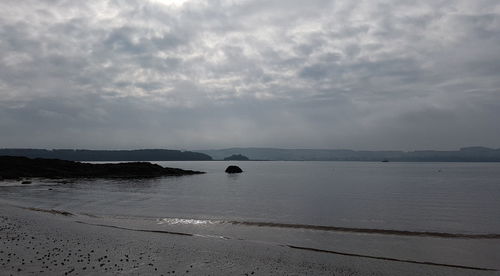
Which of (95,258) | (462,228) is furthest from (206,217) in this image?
(462,228)

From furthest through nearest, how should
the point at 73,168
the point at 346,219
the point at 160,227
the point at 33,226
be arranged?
1. the point at 73,168
2. the point at 346,219
3. the point at 160,227
4. the point at 33,226

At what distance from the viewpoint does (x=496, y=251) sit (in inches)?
819

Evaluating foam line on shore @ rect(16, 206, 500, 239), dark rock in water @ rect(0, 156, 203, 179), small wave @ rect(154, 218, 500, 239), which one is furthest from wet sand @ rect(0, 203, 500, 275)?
dark rock in water @ rect(0, 156, 203, 179)

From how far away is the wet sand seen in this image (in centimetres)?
1553

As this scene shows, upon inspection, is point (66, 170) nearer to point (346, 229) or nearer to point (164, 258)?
point (346, 229)

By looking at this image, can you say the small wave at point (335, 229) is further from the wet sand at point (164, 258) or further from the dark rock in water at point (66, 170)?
the dark rock in water at point (66, 170)

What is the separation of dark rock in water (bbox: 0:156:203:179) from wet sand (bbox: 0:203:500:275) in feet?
258

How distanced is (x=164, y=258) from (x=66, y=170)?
104 metres

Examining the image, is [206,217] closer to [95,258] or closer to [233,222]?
[233,222]

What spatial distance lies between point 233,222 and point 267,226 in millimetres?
3228

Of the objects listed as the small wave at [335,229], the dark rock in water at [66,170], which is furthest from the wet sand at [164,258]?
the dark rock in water at [66,170]

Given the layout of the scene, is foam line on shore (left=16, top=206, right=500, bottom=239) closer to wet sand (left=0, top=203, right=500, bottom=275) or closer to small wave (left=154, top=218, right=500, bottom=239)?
small wave (left=154, top=218, right=500, bottom=239)

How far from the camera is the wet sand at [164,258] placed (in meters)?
15.5

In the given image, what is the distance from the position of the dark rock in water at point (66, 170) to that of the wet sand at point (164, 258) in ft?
258
